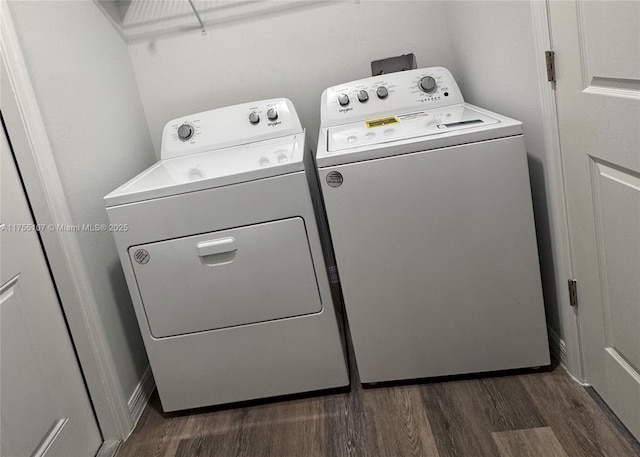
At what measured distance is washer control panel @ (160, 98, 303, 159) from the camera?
2.21 meters

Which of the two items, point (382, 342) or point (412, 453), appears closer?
point (412, 453)

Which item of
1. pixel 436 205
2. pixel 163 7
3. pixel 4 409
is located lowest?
pixel 4 409

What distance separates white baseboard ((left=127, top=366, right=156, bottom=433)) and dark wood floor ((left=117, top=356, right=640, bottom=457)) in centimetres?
3

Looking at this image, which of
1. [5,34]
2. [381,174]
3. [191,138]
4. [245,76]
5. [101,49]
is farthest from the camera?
[245,76]

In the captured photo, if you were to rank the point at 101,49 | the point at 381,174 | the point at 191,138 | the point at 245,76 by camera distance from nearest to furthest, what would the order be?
1. the point at 381,174
2. the point at 101,49
3. the point at 191,138
4. the point at 245,76

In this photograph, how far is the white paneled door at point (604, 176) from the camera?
3.68ft

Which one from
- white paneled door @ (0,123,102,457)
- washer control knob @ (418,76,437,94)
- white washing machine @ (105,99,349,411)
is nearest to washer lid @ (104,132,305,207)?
white washing machine @ (105,99,349,411)

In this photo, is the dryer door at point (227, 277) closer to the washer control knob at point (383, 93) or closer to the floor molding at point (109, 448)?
the floor molding at point (109, 448)

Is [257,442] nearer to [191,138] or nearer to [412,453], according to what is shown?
[412,453]

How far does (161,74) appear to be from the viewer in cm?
243

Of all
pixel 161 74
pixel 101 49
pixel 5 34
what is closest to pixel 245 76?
pixel 161 74

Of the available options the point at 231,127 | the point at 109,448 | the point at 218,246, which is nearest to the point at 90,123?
the point at 231,127

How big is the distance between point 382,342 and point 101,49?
1503mm

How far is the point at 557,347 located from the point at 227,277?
1070mm
